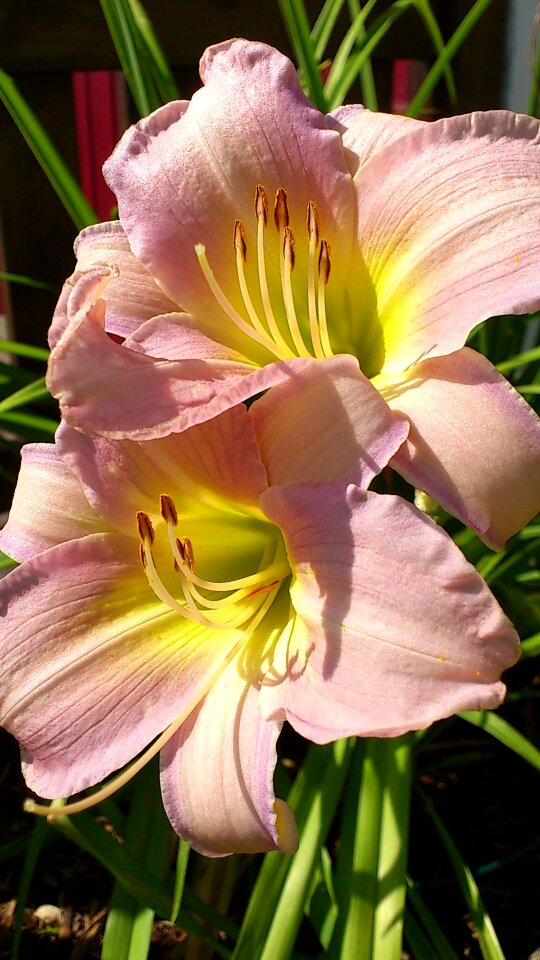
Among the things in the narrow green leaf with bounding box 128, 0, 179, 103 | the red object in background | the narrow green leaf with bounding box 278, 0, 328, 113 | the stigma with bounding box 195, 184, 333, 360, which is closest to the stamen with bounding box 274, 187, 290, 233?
the stigma with bounding box 195, 184, 333, 360

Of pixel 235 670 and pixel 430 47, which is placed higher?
pixel 430 47

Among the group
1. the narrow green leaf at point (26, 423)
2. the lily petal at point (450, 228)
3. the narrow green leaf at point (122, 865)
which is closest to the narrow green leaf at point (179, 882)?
the narrow green leaf at point (122, 865)

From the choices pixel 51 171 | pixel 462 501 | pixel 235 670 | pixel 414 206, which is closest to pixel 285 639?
pixel 235 670

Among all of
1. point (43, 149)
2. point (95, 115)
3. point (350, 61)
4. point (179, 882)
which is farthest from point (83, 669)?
point (95, 115)

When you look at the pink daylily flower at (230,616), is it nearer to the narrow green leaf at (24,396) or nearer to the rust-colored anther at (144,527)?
the rust-colored anther at (144,527)

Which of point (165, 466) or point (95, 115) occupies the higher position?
point (165, 466)

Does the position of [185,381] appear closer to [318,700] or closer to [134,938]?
[318,700]

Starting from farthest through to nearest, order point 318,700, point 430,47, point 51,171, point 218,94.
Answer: point 430,47, point 51,171, point 218,94, point 318,700

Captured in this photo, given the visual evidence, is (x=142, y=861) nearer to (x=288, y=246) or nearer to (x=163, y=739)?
(x=163, y=739)
